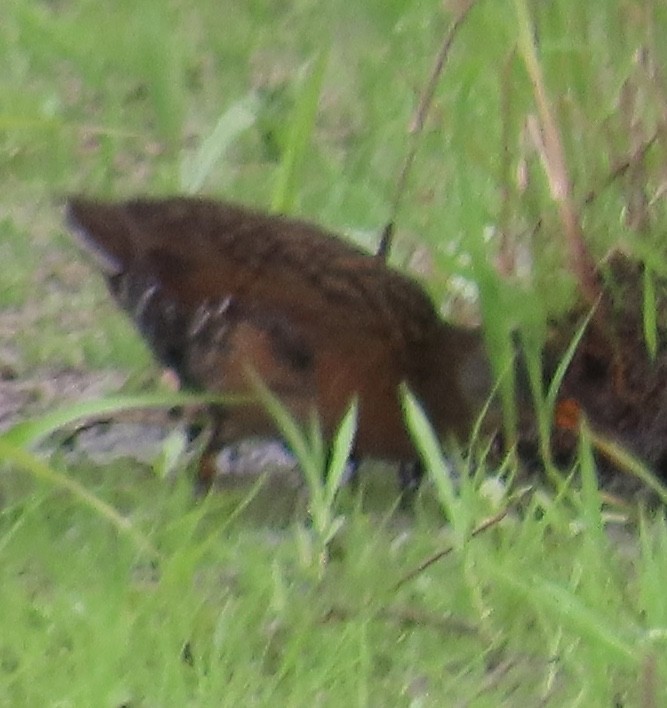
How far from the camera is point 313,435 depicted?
4.10 ft

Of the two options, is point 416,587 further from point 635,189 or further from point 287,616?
point 635,189

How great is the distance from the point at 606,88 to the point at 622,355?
0.31 m

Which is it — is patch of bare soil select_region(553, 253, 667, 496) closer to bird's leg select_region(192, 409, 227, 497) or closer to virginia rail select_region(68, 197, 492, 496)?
virginia rail select_region(68, 197, 492, 496)

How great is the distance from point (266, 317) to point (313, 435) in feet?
0.45

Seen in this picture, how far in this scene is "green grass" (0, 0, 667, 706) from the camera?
1.01 m

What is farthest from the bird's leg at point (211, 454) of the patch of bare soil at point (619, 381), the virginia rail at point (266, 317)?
the patch of bare soil at point (619, 381)

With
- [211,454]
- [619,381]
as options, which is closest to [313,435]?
[211,454]

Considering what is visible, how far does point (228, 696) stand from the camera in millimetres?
971

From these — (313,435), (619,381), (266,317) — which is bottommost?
(619,381)

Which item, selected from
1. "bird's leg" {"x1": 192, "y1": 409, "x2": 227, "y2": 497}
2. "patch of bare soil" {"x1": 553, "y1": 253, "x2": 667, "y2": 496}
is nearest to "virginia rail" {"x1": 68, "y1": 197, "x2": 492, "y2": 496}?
"bird's leg" {"x1": 192, "y1": 409, "x2": 227, "y2": 497}

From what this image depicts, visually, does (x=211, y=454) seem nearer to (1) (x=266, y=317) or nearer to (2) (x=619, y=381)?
(1) (x=266, y=317)

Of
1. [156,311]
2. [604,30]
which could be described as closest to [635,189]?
Answer: [604,30]

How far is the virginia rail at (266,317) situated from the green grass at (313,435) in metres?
0.08

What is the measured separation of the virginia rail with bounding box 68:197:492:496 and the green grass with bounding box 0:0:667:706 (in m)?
0.08
